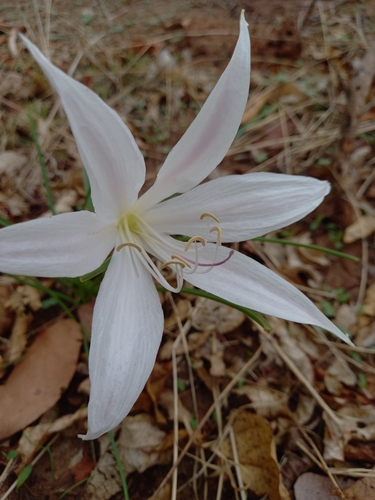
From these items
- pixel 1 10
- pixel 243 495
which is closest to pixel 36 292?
pixel 243 495

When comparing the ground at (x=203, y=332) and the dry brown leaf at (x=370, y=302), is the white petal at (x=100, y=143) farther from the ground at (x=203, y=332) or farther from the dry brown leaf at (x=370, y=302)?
the dry brown leaf at (x=370, y=302)

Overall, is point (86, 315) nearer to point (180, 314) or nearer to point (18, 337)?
point (18, 337)

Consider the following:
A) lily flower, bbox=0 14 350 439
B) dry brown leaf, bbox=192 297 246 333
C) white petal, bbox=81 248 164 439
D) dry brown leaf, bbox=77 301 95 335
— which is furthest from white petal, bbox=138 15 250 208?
dry brown leaf, bbox=192 297 246 333

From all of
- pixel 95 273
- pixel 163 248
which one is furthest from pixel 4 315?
pixel 163 248

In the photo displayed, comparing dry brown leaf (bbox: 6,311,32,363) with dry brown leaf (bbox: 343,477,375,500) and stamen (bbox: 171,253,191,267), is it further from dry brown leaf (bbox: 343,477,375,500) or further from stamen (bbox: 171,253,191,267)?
dry brown leaf (bbox: 343,477,375,500)

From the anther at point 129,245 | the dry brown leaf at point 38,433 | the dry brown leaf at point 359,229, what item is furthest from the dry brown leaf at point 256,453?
the dry brown leaf at point 359,229

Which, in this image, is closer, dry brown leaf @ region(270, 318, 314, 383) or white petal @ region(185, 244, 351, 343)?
white petal @ region(185, 244, 351, 343)

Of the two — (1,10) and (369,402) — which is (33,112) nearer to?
(1,10)
